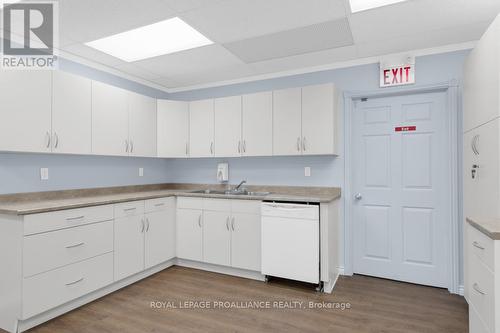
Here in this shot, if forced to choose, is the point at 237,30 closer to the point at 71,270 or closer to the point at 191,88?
the point at 191,88

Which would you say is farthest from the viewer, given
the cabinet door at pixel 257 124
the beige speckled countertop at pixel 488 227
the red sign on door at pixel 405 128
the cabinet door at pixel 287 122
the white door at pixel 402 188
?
the cabinet door at pixel 257 124

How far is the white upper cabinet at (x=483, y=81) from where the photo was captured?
6.06 feet

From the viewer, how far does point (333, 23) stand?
8.18 ft

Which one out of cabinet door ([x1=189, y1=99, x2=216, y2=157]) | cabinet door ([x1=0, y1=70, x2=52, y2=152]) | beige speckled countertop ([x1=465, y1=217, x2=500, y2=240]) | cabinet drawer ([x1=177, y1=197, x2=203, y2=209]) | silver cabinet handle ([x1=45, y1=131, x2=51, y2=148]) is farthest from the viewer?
cabinet door ([x1=189, y1=99, x2=216, y2=157])

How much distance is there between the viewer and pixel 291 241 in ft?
9.73

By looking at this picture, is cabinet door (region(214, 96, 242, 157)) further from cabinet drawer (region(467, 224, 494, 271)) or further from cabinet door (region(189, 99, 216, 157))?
cabinet drawer (region(467, 224, 494, 271))

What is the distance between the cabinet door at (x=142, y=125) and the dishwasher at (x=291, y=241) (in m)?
1.75

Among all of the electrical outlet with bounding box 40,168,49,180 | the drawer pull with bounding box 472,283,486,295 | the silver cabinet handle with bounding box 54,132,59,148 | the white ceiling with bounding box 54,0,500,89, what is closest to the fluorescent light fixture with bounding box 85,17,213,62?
the white ceiling with bounding box 54,0,500,89

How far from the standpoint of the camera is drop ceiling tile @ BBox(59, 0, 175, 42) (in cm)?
219

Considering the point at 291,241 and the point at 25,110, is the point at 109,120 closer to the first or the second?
the point at 25,110

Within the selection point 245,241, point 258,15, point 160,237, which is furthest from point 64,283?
point 258,15

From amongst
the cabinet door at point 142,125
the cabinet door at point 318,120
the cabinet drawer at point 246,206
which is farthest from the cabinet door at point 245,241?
the cabinet door at point 142,125

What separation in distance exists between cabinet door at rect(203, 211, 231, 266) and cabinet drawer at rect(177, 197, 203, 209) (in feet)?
0.46

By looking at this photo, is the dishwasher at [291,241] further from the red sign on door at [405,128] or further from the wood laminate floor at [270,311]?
the red sign on door at [405,128]
